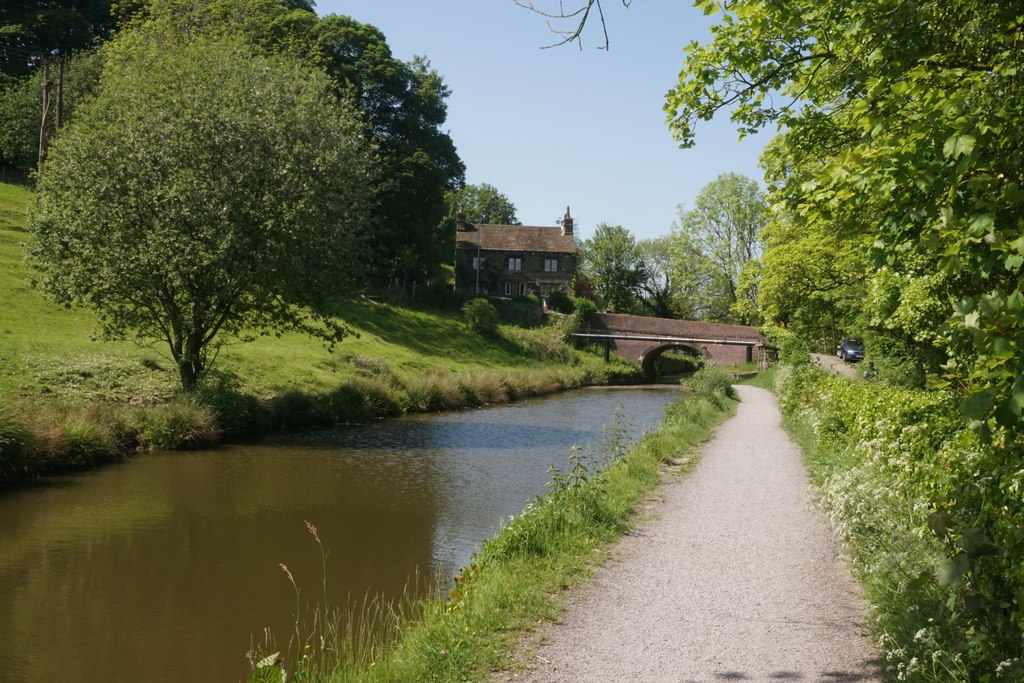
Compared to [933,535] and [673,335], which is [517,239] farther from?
[933,535]

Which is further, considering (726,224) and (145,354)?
(726,224)

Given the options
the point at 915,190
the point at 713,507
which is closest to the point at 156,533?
the point at 713,507

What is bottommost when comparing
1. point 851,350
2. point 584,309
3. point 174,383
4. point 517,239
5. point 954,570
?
point 954,570

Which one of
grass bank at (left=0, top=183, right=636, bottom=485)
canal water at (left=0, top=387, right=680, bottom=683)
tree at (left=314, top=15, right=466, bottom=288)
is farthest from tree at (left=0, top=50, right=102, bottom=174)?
canal water at (left=0, top=387, right=680, bottom=683)

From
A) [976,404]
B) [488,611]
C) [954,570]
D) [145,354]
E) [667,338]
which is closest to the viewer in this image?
[976,404]

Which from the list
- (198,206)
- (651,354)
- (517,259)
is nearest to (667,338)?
(651,354)

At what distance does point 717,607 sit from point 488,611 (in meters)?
2.11

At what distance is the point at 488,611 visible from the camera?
7809 mm

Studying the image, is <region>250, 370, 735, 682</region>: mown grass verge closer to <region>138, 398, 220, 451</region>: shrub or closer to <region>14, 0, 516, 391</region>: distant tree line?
<region>138, 398, 220, 451</region>: shrub

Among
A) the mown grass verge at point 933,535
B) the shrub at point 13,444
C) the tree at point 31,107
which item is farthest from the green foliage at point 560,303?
the mown grass verge at point 933,535

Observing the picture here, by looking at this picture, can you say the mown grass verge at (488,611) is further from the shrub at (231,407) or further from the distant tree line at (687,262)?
the distant tree line at (687,262)

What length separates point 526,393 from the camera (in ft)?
140

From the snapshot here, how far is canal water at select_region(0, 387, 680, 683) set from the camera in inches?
384

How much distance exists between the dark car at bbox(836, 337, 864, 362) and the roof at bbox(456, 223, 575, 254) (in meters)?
36.7
